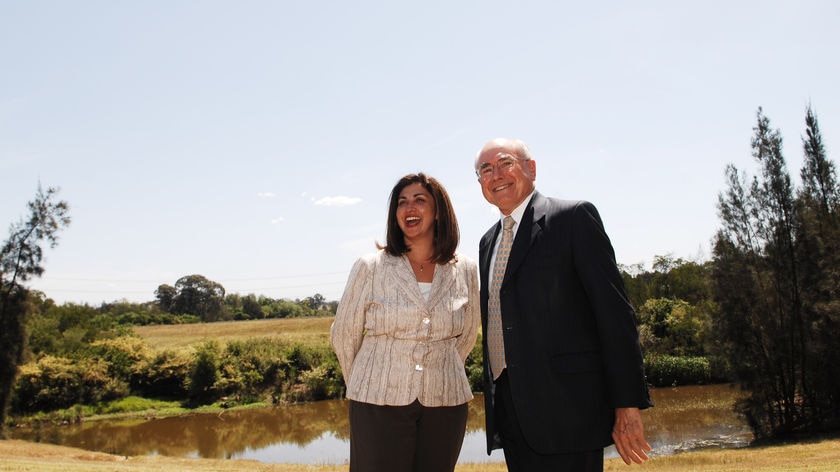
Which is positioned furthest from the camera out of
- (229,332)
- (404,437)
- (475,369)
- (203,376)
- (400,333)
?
(229,332)

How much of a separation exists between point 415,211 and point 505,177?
1.74 feet

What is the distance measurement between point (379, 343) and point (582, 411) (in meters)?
1.05

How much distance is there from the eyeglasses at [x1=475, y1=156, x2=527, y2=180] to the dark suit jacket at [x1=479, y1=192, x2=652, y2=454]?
36 cm

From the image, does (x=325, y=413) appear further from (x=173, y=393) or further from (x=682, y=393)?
(x=682, y=393)

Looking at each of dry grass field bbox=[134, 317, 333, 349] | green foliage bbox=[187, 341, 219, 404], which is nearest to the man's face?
green foliage bbox=[187, 341, 219, 404]

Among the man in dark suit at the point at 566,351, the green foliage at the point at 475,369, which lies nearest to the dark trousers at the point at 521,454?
the man in dark suit at the point at 566,351

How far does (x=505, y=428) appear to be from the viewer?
2.57 m

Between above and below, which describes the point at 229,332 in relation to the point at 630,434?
below

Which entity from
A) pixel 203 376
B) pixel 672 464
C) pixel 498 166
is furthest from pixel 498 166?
Answer: pixel 203 376

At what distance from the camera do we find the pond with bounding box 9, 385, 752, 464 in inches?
752

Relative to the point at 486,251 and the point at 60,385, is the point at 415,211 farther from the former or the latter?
the point at 60,385

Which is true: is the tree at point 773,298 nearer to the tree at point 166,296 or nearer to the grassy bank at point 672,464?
the grassy bank at point 672,464

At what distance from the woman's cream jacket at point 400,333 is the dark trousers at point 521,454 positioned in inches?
11.1

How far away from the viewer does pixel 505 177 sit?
2742mm
